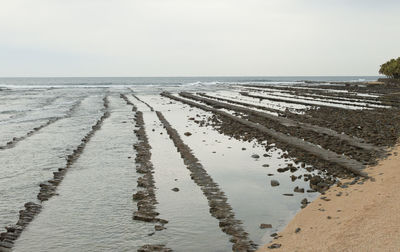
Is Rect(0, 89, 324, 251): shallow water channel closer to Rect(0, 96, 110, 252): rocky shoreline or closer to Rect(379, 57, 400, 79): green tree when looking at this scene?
Rect(0, 96, 110, 252): rocky shoreline

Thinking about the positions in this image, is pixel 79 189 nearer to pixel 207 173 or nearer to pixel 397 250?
pixel 207 173

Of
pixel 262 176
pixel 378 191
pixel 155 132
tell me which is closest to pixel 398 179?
pixel 378 191

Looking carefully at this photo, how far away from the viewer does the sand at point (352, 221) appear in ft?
24.1

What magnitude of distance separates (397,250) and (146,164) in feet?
34.8

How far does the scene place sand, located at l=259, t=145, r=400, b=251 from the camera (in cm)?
736

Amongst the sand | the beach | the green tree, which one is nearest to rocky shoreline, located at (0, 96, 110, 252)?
the beach

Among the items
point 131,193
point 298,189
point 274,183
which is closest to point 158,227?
Result: point 131,193

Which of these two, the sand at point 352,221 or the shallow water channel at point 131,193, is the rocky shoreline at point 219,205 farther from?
the sand at point 352,221

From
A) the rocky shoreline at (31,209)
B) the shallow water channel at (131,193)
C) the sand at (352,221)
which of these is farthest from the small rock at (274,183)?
the rocky shoreline at (31,209)

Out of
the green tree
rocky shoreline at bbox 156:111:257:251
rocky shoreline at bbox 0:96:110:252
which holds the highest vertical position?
the green tree

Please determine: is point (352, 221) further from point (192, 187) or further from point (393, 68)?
point (393, 68)

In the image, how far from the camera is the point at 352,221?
8516 millimetres

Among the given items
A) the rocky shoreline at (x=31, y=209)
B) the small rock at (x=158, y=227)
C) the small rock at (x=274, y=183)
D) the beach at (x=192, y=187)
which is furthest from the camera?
the small rock at (x=274, y=183)

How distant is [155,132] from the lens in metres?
24.8
